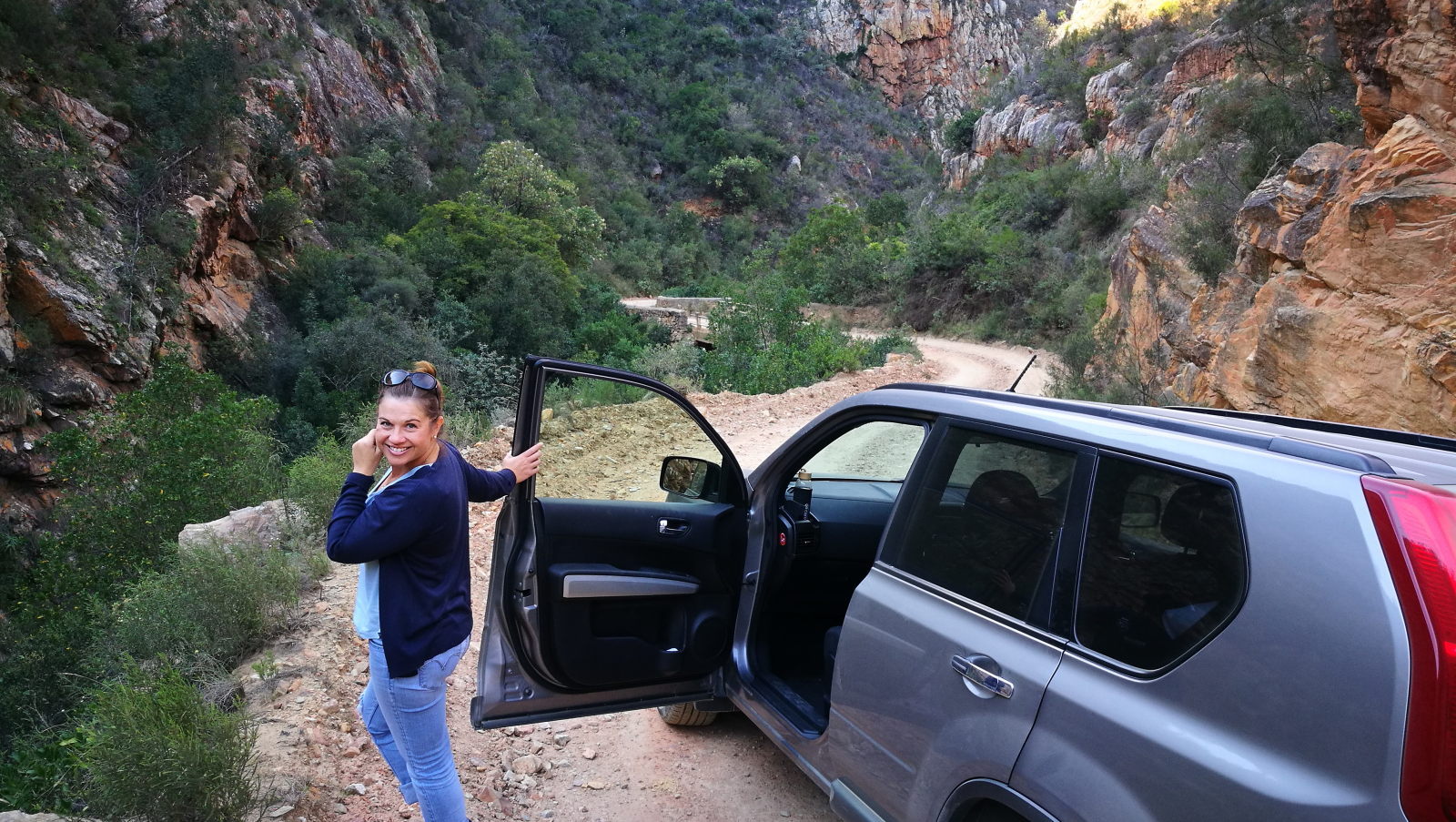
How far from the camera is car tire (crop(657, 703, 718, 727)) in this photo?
3.72 meters

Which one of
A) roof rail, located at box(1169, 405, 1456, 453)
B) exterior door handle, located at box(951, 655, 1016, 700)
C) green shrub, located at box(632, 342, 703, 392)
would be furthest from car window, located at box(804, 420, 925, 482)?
exterior door handle, located at box(951, 655, 1016, 700)

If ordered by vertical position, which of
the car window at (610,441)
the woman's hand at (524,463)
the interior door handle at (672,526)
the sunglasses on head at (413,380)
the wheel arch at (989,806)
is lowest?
the car window at (610,441)

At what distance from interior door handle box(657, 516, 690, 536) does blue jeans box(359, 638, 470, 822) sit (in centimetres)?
85

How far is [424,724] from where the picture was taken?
2.51 meters

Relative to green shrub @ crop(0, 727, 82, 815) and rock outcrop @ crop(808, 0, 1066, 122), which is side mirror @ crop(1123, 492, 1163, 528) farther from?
rock outcrop @ crop(808, 0, 1066, 122)

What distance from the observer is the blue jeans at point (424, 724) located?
2457 millimetres

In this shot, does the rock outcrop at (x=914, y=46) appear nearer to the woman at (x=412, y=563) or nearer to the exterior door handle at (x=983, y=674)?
the woman at (x=412, y=563)

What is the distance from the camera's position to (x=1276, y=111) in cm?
1053

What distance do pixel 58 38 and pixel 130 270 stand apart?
22.0ft

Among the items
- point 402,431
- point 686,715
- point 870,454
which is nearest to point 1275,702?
point 402,431

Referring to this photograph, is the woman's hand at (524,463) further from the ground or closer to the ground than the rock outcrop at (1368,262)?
closer to the ground

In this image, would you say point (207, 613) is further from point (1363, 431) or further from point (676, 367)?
point (676, 367)

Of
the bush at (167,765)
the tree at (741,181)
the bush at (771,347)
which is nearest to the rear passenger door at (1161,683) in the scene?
the bush at (167,765)

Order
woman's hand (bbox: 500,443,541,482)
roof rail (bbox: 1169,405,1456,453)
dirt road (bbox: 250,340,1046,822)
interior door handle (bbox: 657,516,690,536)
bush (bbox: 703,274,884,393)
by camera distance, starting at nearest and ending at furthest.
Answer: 1. roof rail (bbox: 1169,405,1456,453)
2. woman's hand (bbox: 500,443,541,482)
3. interior door handle (bbox: 657,516,690,536)
4. dirt road (bbox: 250,340,1046,822)
5. bush (bbox: 703,274,884,393)
